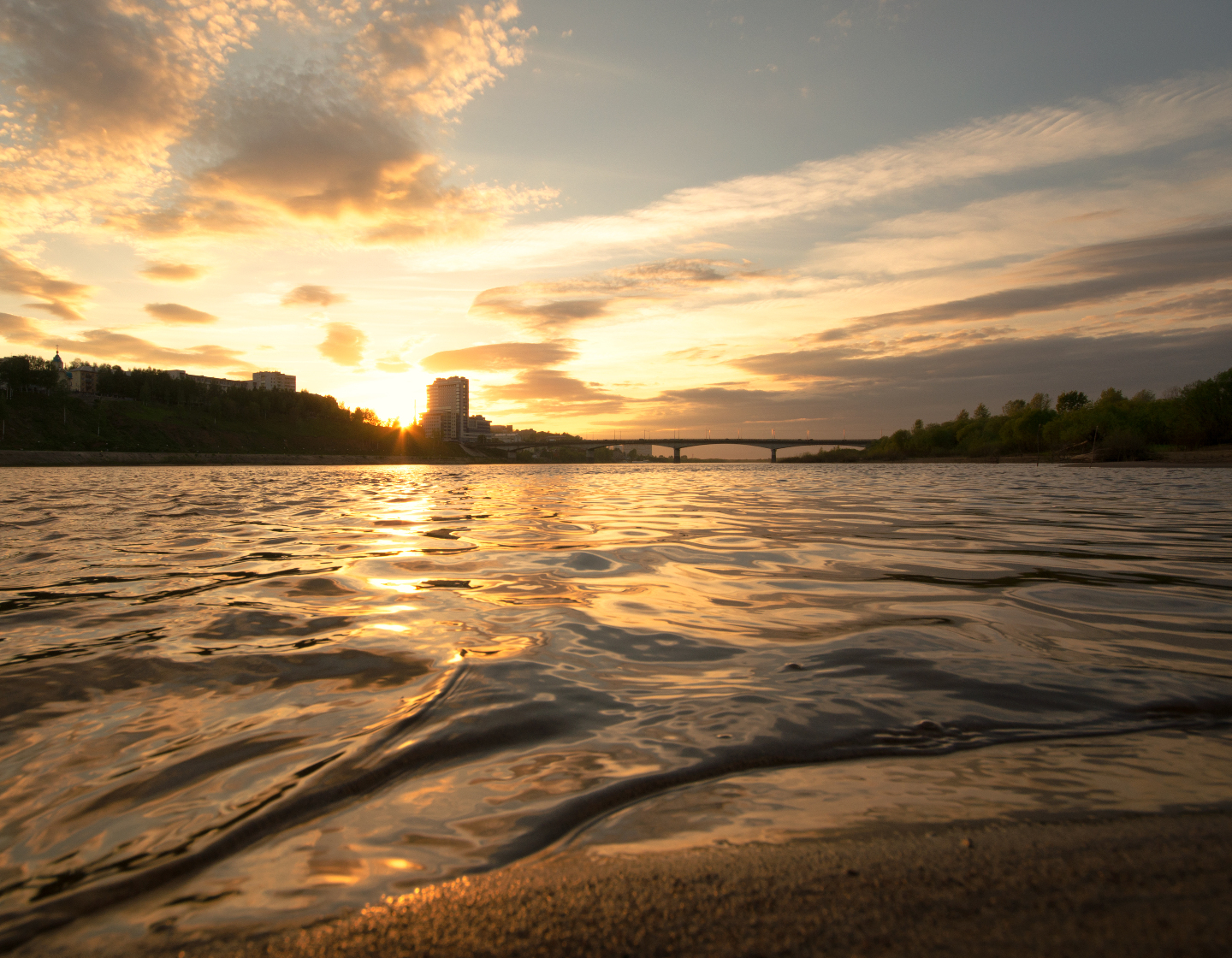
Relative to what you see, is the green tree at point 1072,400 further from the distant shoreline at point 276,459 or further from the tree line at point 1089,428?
the distant shoreline at point 276,459

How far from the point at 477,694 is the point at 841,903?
205 centimetres

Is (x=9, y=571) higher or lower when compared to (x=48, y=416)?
lower

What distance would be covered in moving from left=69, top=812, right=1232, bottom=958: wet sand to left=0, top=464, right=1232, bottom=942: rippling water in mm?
169

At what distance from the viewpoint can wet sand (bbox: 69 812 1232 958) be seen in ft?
4.09

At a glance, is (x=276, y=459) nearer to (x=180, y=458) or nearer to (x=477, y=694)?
(x=180, y=458)

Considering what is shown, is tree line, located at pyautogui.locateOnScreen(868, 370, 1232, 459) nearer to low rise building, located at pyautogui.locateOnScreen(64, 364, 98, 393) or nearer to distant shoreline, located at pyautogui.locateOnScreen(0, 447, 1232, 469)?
distant shoreline, located at pyautogui.locateOnScreen(0, 447, 1232, 469)

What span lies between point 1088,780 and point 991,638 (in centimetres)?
201

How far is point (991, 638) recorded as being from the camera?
12.8 ft

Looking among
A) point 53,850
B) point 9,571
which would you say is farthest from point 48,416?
point 53,850

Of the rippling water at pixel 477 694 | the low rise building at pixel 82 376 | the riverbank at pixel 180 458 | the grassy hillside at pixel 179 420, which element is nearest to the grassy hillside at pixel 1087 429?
the rippling water at pixel 477 694

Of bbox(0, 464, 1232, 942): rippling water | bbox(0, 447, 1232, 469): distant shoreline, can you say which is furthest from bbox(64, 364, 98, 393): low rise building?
bbox(0, 464, 1232, 942): rippling water

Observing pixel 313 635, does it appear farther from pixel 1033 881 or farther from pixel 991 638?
pixel 991 638

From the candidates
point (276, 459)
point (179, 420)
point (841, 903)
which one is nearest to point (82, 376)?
point (179, 420)

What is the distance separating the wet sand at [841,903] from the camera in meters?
1.25
